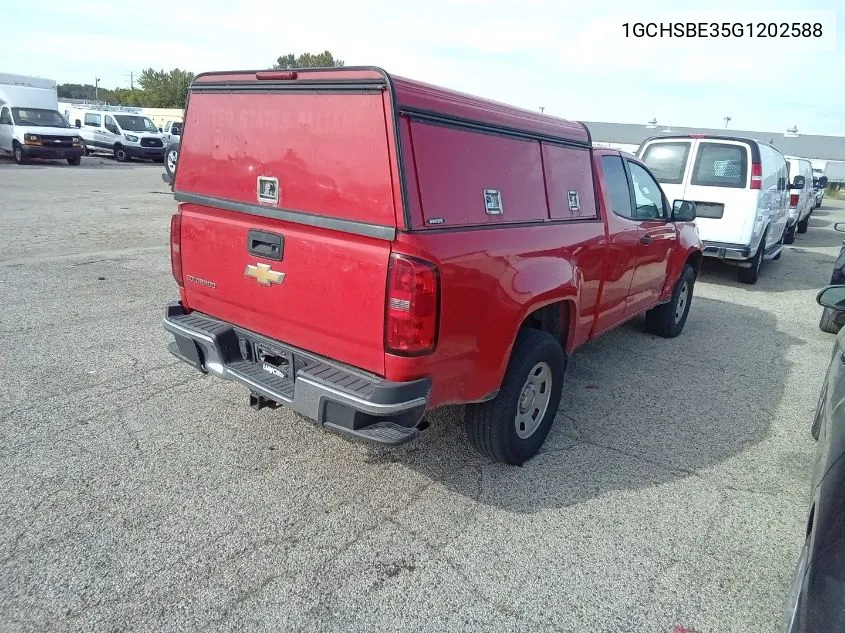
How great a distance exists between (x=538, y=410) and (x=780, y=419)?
85.8 inches

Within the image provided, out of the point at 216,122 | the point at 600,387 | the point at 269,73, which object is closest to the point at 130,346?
the point at 216,122

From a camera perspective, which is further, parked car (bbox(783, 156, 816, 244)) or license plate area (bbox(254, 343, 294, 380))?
parked car (bbox(783, 156, 816, 244))

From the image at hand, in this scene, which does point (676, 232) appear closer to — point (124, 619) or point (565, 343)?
point (565, 343)

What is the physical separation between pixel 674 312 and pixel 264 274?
15.7ft

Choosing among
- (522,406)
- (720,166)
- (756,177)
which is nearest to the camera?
(522,406)

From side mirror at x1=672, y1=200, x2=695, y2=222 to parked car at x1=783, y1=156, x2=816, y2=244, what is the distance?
8.04 meters

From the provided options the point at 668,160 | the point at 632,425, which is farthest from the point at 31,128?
the point at 632,425

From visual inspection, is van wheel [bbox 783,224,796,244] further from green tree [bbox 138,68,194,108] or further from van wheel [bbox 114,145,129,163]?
green tree [bbox 138,68,194,108]

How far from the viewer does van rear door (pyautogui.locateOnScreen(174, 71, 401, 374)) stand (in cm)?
275

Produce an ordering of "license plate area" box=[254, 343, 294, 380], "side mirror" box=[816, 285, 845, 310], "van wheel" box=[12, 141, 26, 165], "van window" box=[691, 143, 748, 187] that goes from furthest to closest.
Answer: "van wheel" box=[12, 141, 26, 165]
"van window" box=[691, 143, 748, 187]
"side mirror" box=[816, 285, 845, 310]
"license plate area" box=[254, 343, 294, 380]

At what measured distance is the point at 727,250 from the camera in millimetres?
8875

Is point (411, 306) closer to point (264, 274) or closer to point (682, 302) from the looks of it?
point (264, 274)

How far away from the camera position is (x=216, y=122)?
11.3 feet

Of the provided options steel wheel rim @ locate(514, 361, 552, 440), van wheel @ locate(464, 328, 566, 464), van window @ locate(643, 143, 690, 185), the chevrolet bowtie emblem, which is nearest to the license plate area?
the chevrolet bowtie emblem
